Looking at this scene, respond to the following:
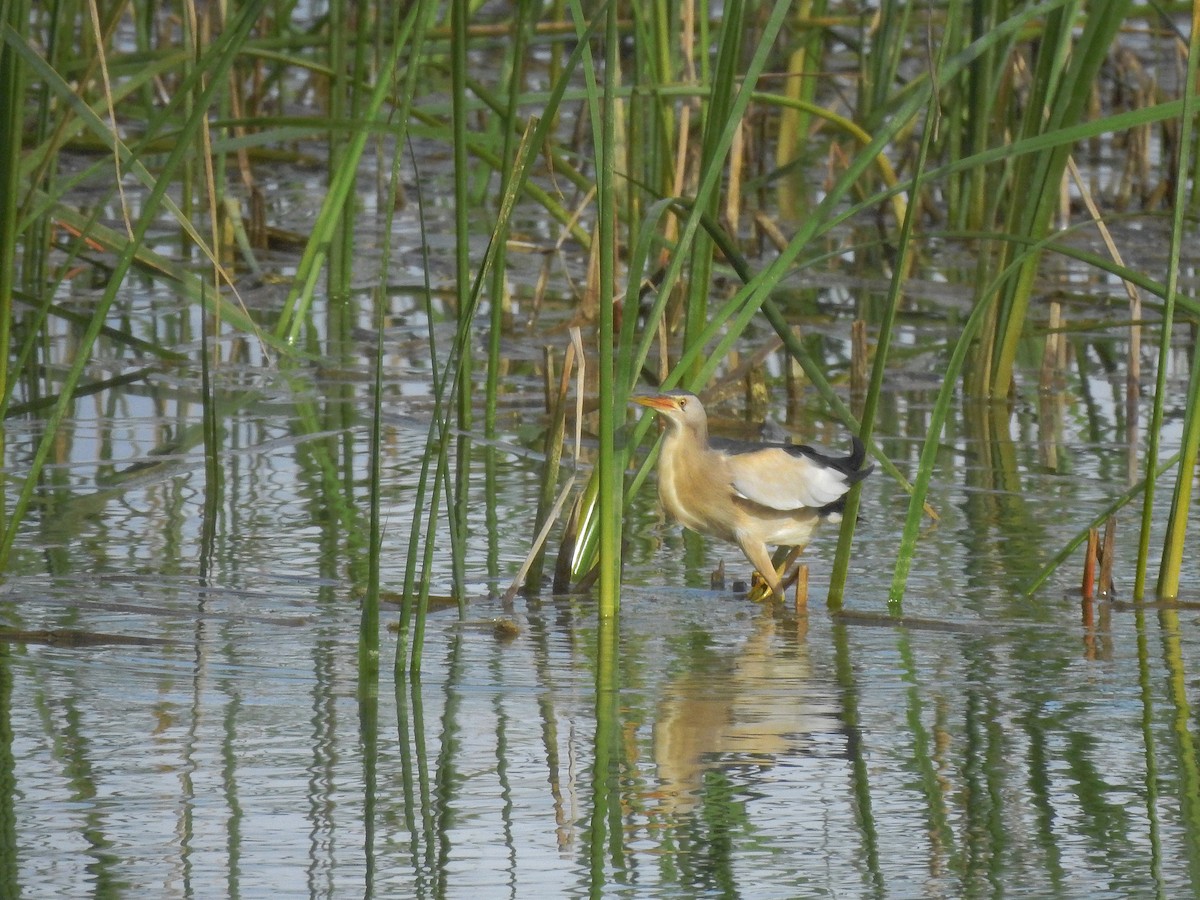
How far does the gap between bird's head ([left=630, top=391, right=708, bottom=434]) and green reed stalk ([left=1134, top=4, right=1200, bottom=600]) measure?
3.76 feet

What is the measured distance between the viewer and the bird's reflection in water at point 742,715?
3.58 metres

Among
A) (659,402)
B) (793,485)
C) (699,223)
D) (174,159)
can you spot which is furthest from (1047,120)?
(174,159)

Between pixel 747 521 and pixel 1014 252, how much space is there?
2.03 m

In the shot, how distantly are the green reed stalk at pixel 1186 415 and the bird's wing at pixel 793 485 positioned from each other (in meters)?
0.82

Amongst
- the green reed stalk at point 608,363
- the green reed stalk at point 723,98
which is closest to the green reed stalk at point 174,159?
the green reed stalk at point 608,363

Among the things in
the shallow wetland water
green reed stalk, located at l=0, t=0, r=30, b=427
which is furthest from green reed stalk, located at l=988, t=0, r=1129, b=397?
green reed stalk, located at l=0, t=0, r=30, b=427

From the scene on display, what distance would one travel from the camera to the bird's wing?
518cm

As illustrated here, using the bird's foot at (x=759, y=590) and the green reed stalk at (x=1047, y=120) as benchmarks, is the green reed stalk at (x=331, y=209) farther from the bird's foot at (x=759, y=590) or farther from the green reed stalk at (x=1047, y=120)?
the green reed stalk at (x=1047, y=120)

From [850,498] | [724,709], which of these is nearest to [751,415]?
[850,498]

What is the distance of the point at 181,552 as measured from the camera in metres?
5.21

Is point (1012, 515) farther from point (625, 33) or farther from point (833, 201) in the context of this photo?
point (625, 33)

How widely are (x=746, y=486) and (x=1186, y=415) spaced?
3.79 feet

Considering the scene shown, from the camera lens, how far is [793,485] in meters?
5.19

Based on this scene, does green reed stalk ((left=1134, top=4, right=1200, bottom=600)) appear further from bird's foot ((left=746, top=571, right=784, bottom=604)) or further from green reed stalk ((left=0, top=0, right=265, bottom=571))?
green reed stalk ((left=0, top=0, right=265, bottom=571))
